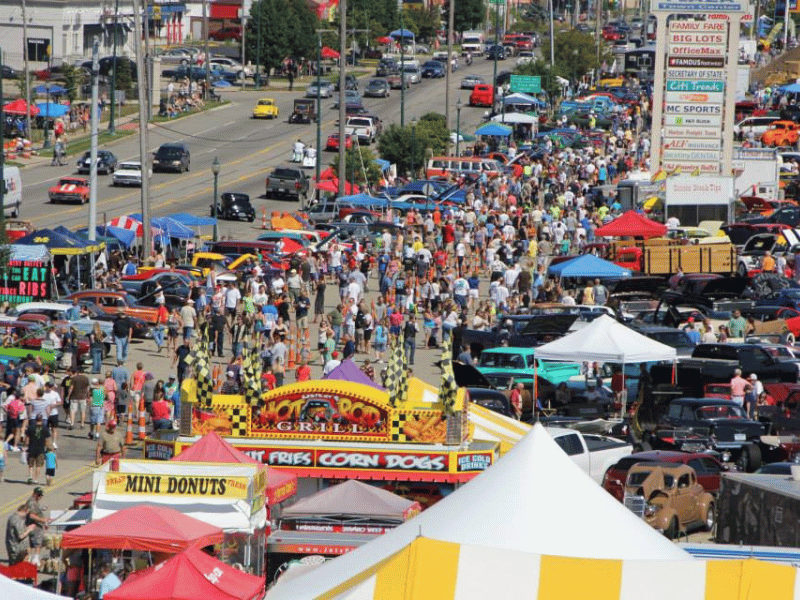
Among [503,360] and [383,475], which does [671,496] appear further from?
[503,360]

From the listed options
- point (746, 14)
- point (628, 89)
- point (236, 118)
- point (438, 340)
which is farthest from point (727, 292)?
point (628, 89)

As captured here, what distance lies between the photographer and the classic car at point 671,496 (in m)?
24.5

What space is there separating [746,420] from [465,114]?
6799cm

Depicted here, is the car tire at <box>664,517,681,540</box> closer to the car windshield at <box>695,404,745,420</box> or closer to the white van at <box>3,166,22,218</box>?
the car windshield at <box>695,404,745,420</box>

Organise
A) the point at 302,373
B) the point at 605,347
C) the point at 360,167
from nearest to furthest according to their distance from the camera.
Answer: the point at 605,347, the point at 302,373, the point at 360,167

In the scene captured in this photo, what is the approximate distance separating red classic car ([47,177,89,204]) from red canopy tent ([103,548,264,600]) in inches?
1855

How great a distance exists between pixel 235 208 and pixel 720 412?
33722 mm

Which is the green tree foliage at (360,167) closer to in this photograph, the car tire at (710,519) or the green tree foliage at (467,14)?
the car tire at (710,519)

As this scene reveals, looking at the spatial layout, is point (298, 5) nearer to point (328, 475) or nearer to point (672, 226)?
point (672, 226)

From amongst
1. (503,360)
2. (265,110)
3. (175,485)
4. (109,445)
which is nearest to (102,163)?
(265,110)

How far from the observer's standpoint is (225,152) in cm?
8150

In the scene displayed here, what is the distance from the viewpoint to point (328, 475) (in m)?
23.5

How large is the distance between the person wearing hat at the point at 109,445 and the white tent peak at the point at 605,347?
801 centimetres

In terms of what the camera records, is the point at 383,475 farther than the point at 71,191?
No
